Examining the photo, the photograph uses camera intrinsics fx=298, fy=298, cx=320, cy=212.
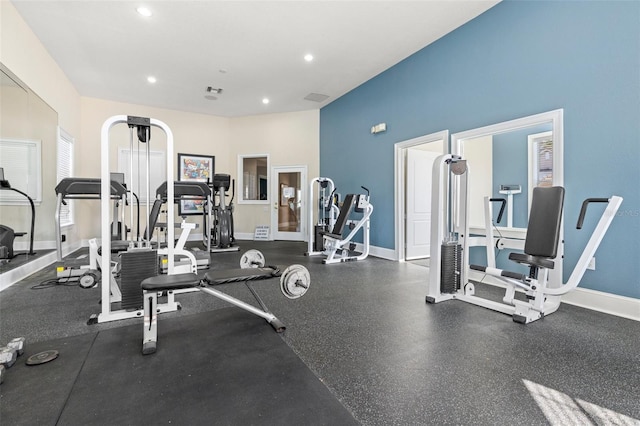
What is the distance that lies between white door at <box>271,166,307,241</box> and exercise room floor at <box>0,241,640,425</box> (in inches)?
173

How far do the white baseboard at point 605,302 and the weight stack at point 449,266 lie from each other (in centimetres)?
107

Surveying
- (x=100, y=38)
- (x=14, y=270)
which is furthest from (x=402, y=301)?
(x=100, y=38)

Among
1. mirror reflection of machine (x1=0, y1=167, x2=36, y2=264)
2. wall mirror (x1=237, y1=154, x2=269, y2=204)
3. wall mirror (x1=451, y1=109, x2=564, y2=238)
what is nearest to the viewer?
mirror reflection of machine (x1=0, y1=167, x2=36, y2=264)

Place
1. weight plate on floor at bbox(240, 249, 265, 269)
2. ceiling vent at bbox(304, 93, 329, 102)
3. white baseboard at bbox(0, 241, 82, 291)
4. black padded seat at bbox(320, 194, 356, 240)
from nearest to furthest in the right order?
weight plate on floor at bbox(240, 249, 265, 269), white baseboard at bbox(0, 241, 82, 291), black padded seat at bbox(320, 194, 356, 240), ceiling vent at bbox(304, 93, 329, 102)

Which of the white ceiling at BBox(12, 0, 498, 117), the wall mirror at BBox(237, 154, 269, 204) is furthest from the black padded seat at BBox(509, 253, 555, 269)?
the wall mirror at BBox(237, 154, 269, 204)

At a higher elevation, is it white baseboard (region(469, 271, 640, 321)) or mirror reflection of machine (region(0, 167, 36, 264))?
mirror reflection of machine (region(0, 167, 36, 264))

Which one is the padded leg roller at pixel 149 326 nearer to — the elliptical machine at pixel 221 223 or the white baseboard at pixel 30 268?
the white baseboard at pixel 30 268

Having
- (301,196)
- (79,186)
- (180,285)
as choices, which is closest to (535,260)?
(180,285)

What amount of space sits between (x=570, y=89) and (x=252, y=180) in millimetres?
6704

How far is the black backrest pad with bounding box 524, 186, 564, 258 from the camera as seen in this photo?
2.44 meters

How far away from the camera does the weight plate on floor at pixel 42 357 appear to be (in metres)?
1.83

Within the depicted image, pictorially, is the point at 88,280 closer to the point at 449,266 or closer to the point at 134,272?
the point at 134,272

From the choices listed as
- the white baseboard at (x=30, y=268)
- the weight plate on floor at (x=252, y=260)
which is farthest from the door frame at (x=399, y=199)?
the white baseboard at (x=30, y=268)

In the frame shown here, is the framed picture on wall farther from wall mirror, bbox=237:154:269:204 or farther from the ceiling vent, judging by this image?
the ceiling vent
